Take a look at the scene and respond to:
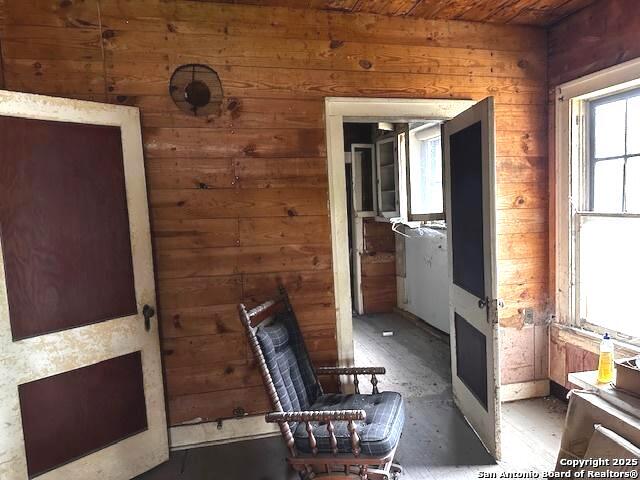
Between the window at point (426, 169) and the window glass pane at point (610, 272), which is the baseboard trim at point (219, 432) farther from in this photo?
the window at point (426, 169)

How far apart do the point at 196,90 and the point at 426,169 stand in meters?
2.68

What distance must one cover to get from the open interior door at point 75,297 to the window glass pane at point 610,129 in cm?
279

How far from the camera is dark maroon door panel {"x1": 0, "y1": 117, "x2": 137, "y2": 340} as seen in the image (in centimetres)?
175

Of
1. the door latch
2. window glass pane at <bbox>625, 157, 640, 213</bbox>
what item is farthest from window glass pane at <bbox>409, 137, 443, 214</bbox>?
the door latch

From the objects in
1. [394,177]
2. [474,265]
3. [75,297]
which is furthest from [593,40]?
[75,297]

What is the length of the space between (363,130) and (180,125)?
3410 millimetres

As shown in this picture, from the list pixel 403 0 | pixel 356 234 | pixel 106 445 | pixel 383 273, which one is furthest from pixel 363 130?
pixel 106 445

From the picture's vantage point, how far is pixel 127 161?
207cm

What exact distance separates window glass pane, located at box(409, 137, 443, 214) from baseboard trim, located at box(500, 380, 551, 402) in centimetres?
178

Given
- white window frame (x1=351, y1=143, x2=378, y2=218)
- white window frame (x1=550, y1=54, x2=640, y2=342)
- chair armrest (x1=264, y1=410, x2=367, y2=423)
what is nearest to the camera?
chair armrest (x1=264, y1=410, x2=367, y2=423)

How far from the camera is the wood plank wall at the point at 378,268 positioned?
5.15 meters

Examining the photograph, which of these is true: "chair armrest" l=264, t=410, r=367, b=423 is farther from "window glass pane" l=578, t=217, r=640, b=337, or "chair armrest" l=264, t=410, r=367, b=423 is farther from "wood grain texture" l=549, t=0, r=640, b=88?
"wood grain texture" l=549, t=0, r=640, b=88

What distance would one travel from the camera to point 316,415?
1.68 m

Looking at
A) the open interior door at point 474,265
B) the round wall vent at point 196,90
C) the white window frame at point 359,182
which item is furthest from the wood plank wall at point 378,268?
the round wall vent at point 196,90
